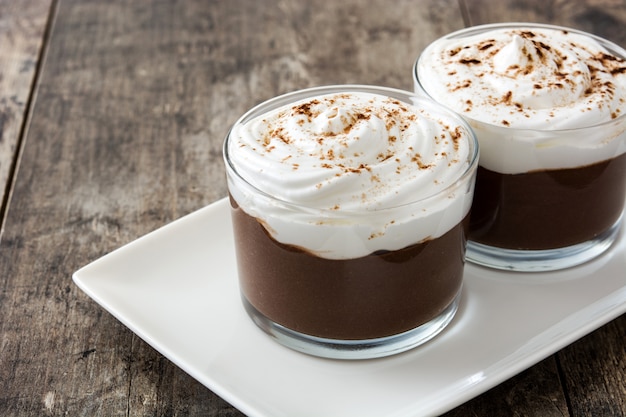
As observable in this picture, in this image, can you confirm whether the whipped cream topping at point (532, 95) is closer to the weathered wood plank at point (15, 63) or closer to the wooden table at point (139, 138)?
the wooden table at point (139, 138)

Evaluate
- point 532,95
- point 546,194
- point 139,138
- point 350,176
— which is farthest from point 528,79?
point 139,138

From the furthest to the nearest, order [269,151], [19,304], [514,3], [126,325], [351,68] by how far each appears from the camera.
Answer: [514,3] < [351,68] < [19,304] < [126,325] < [269,151]

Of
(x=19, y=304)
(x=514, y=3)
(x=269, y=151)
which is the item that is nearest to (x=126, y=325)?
(x=19, y=304)

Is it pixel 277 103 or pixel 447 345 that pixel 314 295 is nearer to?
pixel 447 345

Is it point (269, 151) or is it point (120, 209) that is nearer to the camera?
point (269, 151)

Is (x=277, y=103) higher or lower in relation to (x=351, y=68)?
higher

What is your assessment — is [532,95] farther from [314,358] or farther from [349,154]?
[314,358]

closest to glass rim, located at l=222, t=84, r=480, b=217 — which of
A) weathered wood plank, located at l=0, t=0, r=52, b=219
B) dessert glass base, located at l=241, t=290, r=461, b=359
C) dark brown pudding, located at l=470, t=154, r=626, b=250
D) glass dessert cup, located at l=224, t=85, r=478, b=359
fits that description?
glass dessert cup, located at l=224, t=85, r=478, b=359
